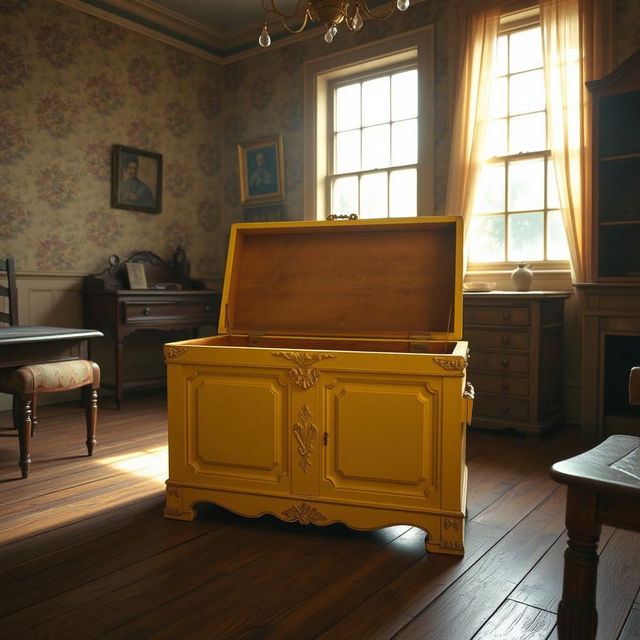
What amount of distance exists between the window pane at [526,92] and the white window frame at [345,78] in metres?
0.64

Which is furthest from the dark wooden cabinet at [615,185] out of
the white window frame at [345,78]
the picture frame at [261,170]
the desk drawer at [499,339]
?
the picture frame at [261,170]

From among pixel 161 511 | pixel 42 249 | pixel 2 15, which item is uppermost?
pixel 2 15

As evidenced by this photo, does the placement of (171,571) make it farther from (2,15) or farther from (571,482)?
(2,15)

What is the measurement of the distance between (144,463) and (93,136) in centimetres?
336

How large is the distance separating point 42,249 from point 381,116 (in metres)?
3.24

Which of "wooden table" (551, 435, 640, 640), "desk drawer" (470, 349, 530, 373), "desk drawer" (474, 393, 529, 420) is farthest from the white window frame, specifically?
"wooden table" (551, 435, 640, 640)

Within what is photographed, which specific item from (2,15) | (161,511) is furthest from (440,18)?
(161,511)

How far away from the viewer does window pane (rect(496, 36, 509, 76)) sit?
15.7 ft

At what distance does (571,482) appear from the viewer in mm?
1264

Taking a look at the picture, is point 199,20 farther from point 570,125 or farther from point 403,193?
point 570,125

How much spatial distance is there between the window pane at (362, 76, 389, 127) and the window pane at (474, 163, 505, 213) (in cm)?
120

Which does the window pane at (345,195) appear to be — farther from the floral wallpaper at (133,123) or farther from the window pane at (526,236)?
the window pane at (526,236)

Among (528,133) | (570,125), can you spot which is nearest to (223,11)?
(528,133)

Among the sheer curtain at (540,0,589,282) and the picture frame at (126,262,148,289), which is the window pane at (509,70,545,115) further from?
the picture frame at (126,262,148,289)
